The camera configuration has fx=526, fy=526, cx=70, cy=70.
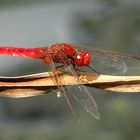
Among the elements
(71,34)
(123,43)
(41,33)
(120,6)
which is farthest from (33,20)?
(123,43)

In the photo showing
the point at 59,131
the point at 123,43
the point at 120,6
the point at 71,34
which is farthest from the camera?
the point at 71,34

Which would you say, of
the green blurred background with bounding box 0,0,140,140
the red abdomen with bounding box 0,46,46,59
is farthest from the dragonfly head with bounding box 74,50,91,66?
the green blurred background with bounding box 0,0,140,140

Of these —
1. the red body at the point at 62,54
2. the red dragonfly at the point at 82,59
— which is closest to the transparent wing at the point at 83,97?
the red dragonfly at the point at 82,59

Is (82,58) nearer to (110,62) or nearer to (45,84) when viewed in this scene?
(110,62)

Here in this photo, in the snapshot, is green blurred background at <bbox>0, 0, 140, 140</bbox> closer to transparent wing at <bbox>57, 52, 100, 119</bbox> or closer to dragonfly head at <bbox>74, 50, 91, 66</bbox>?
dragonfly head at <bbox>74, 50, 91, 66</bbox>

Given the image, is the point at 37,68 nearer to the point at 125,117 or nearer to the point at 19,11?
the point at 125,117

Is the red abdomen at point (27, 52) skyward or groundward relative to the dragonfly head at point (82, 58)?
skyward

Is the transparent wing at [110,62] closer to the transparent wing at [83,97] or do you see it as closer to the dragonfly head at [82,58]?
the dragonfly head at [82,58]
